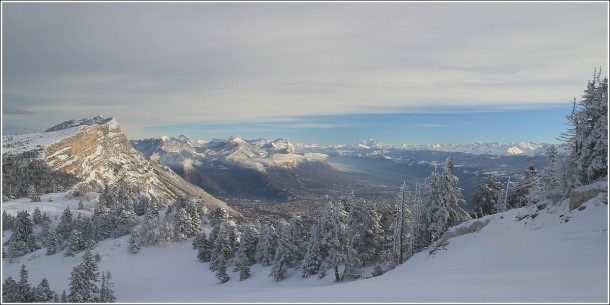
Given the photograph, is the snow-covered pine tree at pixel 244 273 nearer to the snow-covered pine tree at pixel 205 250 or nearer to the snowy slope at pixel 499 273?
the snowy slope at pixel 499 273

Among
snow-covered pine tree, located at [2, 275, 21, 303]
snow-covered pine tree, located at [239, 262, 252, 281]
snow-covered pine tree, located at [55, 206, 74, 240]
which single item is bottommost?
snow-covered pine tree, located at [239, 262, 252, 281]

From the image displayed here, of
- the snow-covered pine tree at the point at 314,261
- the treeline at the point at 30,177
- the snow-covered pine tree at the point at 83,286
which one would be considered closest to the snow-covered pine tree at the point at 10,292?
the snow-covered pine tree at the point at 83,286

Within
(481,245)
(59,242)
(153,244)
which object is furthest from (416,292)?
(59,242)

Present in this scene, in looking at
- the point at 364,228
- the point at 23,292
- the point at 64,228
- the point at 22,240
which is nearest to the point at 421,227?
the point at 364,228

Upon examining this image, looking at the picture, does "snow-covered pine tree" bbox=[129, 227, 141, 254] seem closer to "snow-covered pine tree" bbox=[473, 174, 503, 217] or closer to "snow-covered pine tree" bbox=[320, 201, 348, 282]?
"snow-covered pine tree" bbox=[320, 201, 348, 282]

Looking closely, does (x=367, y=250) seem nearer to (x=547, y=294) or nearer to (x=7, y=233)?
(x=547, y=294)

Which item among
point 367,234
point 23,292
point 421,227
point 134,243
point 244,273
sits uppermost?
point 421,227

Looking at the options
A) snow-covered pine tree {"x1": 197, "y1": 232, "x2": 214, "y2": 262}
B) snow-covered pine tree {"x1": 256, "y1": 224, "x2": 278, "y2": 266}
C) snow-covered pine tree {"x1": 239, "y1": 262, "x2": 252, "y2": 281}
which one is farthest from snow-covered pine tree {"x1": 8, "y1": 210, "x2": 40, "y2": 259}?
snow-covered pine tree {"x1": 256, "y1": 224, "x2": 278, "y2": 266}

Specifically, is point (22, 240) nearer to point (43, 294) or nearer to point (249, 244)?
point (43, 294)

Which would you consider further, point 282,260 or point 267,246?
point 267,246
